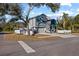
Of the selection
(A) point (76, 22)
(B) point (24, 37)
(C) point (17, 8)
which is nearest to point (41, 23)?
(B) point (24, 37)

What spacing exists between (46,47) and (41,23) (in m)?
0.45

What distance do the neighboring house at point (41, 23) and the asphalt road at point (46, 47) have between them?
23cm

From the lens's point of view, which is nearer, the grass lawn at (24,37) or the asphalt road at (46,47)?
the asphalt road at (46,47)

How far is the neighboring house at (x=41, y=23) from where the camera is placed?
20.9 feet

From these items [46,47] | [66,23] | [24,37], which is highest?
[66,23]

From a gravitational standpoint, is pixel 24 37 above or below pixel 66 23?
below

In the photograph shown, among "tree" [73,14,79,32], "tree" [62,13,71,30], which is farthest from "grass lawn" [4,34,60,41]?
"tree" [73,14,79,32]

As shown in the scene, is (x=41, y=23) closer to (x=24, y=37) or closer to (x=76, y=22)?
(x=24, y=37)

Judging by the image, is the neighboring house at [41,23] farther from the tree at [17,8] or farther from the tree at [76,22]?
the tree at [76,22]

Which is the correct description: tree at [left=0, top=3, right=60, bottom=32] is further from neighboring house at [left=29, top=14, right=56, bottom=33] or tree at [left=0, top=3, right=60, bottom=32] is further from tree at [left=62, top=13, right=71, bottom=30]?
tree at [left=62, top=13, right=71, bottom=30]

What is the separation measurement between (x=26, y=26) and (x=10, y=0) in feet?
1.82

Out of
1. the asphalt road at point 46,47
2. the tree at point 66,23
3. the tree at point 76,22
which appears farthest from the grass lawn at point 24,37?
the tree at point 76,22

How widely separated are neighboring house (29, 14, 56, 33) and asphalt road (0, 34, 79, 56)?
232 mm

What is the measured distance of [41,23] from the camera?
6.41 metres
